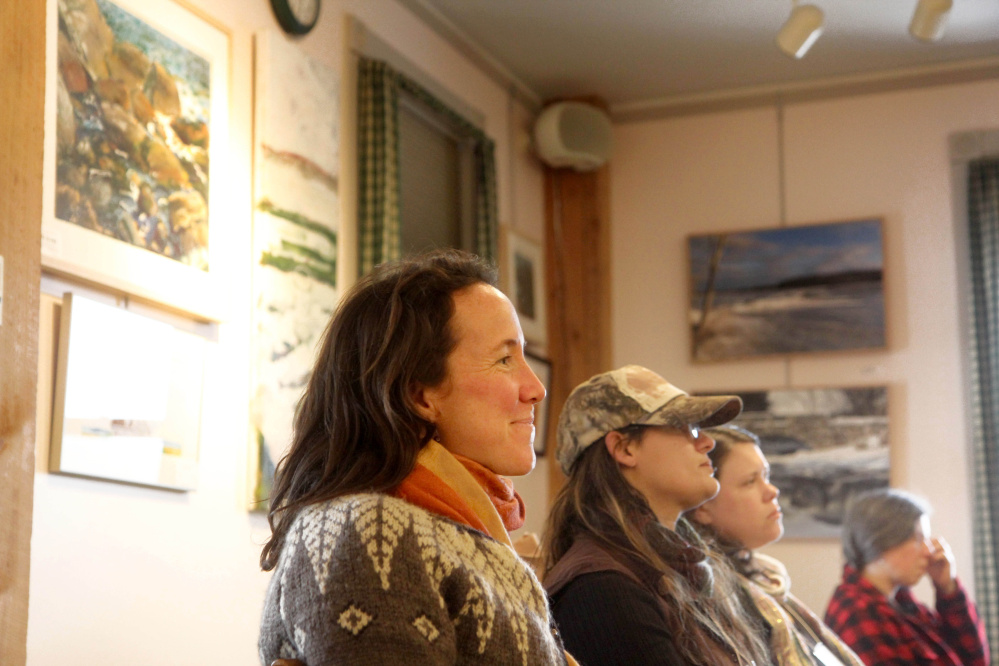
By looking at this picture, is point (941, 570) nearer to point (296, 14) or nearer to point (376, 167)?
point (376, 167)

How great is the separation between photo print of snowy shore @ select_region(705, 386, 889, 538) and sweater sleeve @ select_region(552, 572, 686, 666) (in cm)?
340

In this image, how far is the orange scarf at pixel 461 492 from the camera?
58.1 inches

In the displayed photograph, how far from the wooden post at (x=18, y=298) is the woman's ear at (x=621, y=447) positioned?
44.0 inches

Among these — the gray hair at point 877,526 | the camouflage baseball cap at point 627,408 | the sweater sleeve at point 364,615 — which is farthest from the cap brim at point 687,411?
the gray hair at point 877,526

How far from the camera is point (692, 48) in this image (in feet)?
17.0

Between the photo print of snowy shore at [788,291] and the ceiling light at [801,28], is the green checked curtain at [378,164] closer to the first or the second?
the ceiling light at [801,28]

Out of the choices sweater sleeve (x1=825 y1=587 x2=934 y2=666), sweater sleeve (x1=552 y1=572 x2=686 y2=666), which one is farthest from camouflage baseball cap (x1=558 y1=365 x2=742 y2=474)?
sweater sleeve (x1=825 y1=587 x2=934 y2=666)

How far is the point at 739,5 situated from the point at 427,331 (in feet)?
Result: 11.8

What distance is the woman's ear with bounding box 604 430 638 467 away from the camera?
2.39 meters

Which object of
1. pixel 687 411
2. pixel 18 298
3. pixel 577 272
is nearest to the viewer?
pixel 18 298

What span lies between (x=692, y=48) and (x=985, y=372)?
1944 mm

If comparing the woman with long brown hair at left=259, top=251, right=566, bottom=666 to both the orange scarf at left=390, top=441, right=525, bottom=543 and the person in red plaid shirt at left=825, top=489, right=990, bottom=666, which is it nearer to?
the orange scarf at left=390, top=441, right=525, bottom=543

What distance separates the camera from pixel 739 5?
475cm

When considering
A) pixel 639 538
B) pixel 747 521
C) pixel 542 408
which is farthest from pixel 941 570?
pixel 639 538
